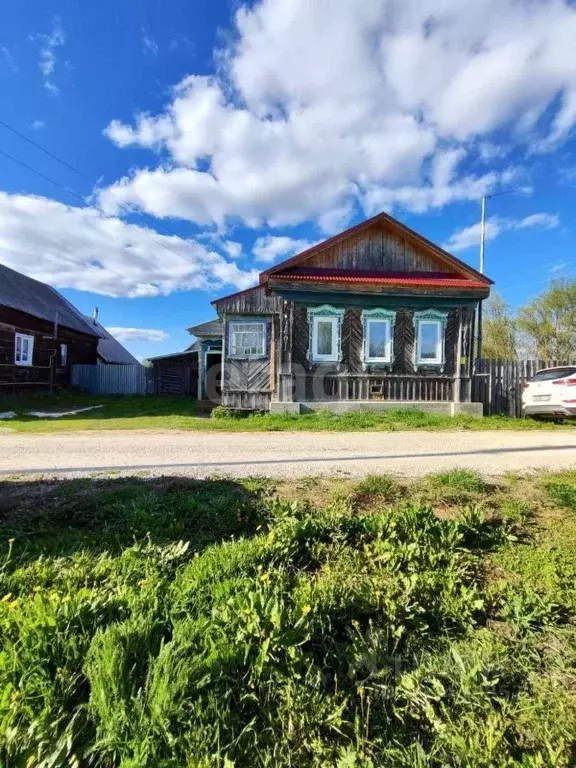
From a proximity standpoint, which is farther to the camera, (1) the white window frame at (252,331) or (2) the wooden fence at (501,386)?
(1) the white window frame at (252,331)

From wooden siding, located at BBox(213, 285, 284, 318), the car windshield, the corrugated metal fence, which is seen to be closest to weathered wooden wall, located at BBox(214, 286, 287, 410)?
wooden siding, located at BBox(213, 285, 284, 318)

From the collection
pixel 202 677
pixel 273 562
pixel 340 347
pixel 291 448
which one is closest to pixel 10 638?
pixel 202 677

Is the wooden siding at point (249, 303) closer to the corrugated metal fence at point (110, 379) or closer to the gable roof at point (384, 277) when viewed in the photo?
the gable roof at point (384, 277)

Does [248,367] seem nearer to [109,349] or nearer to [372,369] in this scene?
[372,369]

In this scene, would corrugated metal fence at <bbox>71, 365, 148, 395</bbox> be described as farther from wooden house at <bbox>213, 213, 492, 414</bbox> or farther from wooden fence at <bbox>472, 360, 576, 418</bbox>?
wooden fence at <bbox>472, 360, 576, 418</bbox>

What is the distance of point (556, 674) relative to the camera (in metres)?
2.12

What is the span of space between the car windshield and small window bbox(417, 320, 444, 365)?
3.00m

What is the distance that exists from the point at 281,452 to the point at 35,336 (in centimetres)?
2060

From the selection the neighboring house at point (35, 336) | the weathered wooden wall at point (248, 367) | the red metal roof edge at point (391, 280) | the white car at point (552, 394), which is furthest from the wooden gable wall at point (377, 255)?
the neighboring house at point (35, 336)

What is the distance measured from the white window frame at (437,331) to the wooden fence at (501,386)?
4.63 ft

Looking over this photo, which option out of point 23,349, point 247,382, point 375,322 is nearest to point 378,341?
point 375,322

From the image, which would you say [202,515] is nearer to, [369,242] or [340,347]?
[340,347]

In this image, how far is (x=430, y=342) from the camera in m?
13.0

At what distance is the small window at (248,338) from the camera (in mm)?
13836
